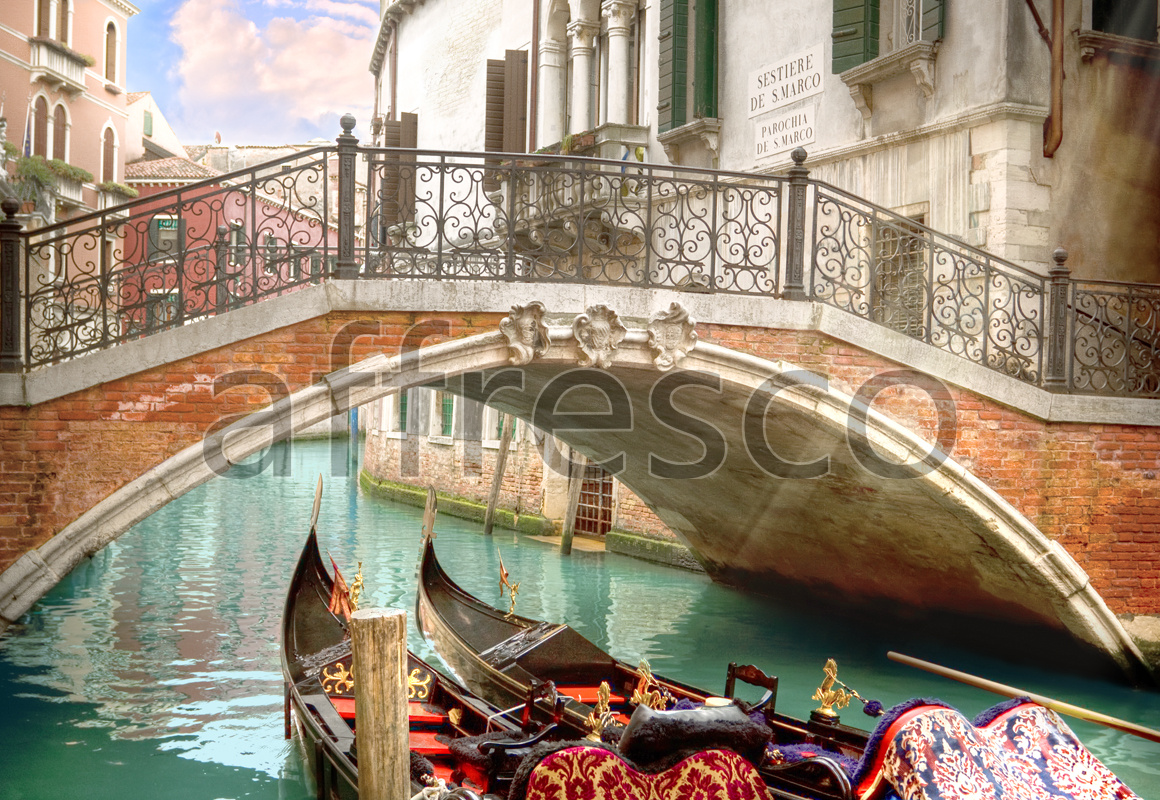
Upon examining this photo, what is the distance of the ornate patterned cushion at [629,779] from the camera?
94.7 inches

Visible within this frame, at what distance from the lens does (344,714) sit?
13.5ft

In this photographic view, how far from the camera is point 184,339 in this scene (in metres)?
4.54

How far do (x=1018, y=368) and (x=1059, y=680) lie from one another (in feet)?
→ 5.43

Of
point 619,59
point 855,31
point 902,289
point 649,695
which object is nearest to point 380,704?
point 649,695

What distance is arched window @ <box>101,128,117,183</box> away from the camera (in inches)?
768

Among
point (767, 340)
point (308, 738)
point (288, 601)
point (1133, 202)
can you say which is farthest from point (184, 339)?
point (1133, 202)

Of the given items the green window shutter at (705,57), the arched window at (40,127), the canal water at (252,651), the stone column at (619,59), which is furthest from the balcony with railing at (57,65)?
the green window shutter at (705,57)

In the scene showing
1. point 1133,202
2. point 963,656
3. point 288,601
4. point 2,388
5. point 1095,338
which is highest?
point 1133,202

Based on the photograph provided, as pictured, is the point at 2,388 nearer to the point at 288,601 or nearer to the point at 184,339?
the point at 184,339

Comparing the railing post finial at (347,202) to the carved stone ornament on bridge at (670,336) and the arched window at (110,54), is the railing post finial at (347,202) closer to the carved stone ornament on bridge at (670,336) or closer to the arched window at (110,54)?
the carved stone ornament on bridge at (670,336)

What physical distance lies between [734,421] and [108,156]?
671 inches

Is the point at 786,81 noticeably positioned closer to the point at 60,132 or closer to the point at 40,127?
the point at 40,127

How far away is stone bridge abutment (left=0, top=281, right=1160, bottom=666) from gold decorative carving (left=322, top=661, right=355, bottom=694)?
939mm

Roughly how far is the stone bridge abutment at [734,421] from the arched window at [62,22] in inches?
574
